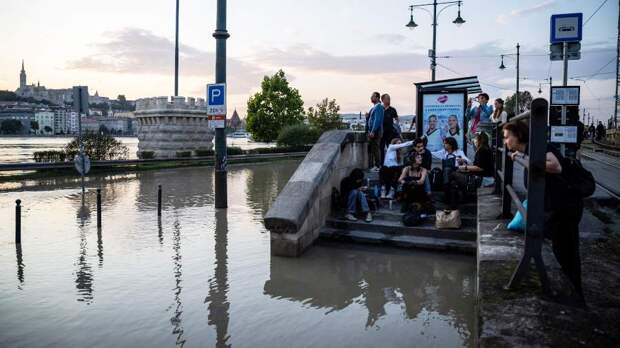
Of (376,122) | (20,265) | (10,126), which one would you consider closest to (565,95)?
(376,122)

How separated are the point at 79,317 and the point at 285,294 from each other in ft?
8.03

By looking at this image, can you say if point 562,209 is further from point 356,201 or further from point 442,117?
point 442,117

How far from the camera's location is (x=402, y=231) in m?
9.07

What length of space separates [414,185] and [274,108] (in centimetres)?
5078

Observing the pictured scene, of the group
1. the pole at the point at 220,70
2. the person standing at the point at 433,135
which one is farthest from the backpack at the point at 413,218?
the pole at the point at 220,70

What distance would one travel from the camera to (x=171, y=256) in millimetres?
8609

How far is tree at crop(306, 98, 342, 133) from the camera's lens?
5841cm

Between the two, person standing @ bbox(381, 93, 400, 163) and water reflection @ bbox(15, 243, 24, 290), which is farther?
person standing @ bbox(381, 93, 400, 163)

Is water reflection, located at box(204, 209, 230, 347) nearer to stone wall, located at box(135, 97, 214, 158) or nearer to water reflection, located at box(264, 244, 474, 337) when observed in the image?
water reflection, located at box(264, 244, 474, 337)

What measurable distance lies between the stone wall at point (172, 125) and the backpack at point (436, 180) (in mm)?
32614

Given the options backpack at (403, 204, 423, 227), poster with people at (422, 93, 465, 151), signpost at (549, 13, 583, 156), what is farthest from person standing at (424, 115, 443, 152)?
backpack at (403, 204, 423, 227)

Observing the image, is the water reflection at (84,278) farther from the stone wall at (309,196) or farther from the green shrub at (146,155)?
the green shrub at (146,155)

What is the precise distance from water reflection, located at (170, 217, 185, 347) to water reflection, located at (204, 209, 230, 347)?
34cm

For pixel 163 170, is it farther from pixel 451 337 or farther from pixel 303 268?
pixel 451 337
